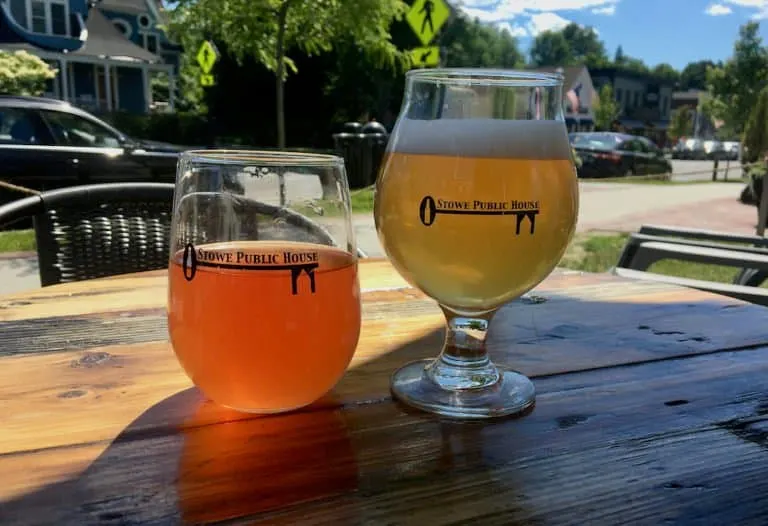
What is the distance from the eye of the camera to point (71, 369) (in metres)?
0.82

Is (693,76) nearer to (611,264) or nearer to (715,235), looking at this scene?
(611,264)

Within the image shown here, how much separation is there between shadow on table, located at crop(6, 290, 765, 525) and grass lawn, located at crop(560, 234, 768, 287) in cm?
372

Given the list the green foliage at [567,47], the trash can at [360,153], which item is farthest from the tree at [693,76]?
the trash can at [360,153]

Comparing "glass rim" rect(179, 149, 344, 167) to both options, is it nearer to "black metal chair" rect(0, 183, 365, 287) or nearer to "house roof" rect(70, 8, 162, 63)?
"black metal chair" rect(0, 183, 365, 287)

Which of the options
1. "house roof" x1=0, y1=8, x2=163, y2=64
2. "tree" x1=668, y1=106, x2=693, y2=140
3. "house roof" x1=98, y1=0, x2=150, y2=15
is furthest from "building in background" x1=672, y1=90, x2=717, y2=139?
"house roof" x1=0, y1=8, x2=163, y2=64

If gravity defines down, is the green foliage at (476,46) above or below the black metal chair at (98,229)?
above

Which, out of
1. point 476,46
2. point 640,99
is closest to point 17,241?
point 476,46

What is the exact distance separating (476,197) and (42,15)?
16886 millimetres

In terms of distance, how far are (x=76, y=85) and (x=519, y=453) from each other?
21025 millimetres

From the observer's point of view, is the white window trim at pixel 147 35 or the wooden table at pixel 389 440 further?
the white window trim at pixel 147 35

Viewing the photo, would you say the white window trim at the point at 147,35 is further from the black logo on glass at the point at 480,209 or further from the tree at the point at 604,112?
the tree at the point at 604,112

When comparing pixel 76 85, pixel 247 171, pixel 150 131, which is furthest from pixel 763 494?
pixel 76 85

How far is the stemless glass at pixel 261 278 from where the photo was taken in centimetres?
62

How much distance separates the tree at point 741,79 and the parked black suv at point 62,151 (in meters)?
21.9
